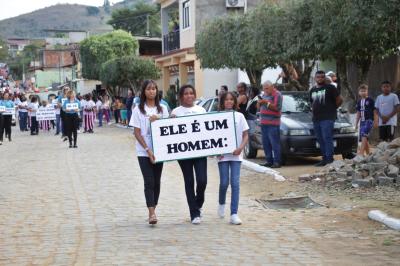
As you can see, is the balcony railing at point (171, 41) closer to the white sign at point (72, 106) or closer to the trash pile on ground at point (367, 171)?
the white sign at point (72, 106)

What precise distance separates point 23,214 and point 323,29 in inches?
332

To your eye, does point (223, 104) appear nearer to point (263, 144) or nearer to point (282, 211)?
point (282, 211)

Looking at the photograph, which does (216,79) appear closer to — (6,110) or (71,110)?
(6,110)

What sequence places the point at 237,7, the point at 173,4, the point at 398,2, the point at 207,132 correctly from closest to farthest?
1. the point at 207,132
2. the point at 398,2
3. the point at 237,7
4. the point at 173,4

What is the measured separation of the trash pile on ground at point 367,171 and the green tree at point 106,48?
4066 centimetres

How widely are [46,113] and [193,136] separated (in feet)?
79.3

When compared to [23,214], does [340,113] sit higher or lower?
higher

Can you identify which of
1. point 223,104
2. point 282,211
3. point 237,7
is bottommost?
point 282,211

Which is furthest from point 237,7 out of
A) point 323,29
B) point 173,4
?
point 323,29

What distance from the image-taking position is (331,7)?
47.4 feet

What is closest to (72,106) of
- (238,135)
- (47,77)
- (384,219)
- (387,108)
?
(387,108)

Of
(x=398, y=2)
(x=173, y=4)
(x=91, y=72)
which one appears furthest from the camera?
(x=91, y=72)

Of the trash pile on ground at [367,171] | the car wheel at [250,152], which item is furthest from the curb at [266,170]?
the car wheel at [250,152]

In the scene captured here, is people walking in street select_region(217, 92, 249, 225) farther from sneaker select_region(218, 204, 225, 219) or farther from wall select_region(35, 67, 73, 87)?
wall select_region(35, 67, 73, 87)
